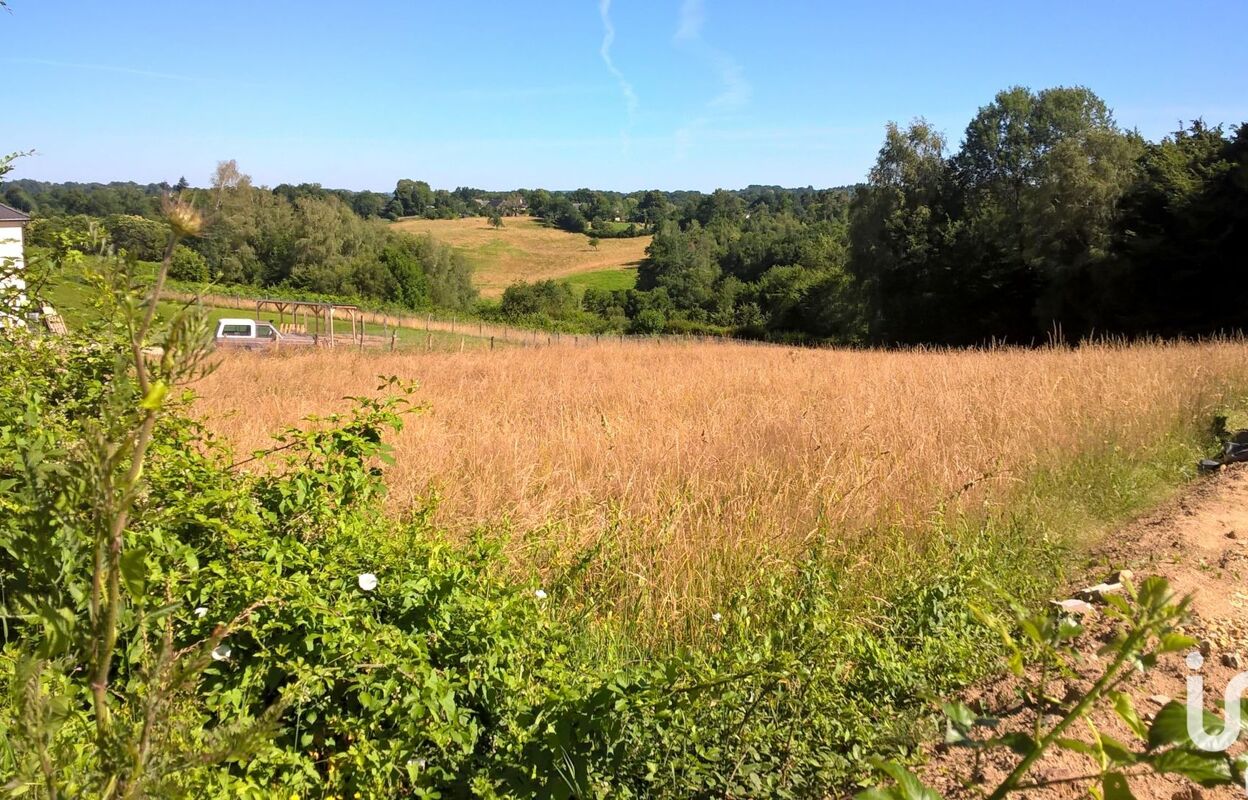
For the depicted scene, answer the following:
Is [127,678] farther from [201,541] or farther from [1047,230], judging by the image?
[1047,230]

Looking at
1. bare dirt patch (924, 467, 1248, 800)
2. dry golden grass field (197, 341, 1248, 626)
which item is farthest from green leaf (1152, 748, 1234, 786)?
dry golden grass field (197, 341, 1248, 626)

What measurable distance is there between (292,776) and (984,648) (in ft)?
9.47

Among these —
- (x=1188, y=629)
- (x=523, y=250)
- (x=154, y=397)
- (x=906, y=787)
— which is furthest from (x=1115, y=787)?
(x=523, y=250)

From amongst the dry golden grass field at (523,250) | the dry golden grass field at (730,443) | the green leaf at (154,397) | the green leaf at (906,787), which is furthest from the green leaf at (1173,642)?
the dry golden grass field at (523,250)

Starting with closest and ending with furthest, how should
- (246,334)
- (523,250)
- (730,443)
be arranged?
1. (730,443)
2. (246,334)
3. (523,250)

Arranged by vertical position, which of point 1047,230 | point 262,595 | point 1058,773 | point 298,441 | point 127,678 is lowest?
point 1058,773

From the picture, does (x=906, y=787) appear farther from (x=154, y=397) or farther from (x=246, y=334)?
(x=246, y=334)

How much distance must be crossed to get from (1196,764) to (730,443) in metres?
5.33

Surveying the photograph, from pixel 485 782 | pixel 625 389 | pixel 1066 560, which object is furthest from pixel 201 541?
pixel 625 389

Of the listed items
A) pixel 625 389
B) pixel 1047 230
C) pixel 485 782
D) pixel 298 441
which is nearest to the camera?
pixel 485 782

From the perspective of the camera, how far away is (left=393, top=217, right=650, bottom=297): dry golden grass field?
303 feet

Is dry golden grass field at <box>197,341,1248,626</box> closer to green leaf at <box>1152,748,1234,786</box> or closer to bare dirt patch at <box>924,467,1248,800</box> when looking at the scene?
bare dirt patch at <box>924,467,1248,800</box>

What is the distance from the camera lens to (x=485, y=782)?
2236mm

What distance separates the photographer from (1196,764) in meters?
0.92
